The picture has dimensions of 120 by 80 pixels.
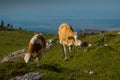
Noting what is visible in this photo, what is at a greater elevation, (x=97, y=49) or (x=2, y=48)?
(x=97, y=49)

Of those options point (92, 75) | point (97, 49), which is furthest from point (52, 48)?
→ point (92, 75)

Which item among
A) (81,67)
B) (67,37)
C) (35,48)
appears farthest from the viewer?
(67,37)

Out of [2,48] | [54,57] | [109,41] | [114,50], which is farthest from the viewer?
[2,48]

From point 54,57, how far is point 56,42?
773cm

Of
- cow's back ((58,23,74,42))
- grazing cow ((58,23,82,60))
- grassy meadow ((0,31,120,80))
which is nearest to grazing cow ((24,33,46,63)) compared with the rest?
grassy meadow ((0,31,120,80))

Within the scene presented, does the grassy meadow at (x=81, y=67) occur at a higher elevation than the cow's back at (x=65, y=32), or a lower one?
lower

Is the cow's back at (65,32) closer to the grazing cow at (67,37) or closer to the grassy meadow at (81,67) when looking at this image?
the grazing cow at (67,37)

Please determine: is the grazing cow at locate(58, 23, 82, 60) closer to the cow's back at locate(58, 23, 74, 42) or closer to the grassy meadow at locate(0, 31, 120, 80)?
the cow's back at locate(58, 23, 74, 42)

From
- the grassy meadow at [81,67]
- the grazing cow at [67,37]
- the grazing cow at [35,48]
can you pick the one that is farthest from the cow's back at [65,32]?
the grazing cow at [35,48]

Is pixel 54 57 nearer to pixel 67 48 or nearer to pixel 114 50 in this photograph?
pixel 67 48

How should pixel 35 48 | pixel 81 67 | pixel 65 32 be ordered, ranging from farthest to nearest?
pixel 65 32
pixel 35 48
pixel 81 67

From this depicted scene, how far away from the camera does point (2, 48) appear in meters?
76.0

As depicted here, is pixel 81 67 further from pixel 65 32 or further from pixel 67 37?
pixel 65 32

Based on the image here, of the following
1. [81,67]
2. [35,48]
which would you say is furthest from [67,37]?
[81,67]
